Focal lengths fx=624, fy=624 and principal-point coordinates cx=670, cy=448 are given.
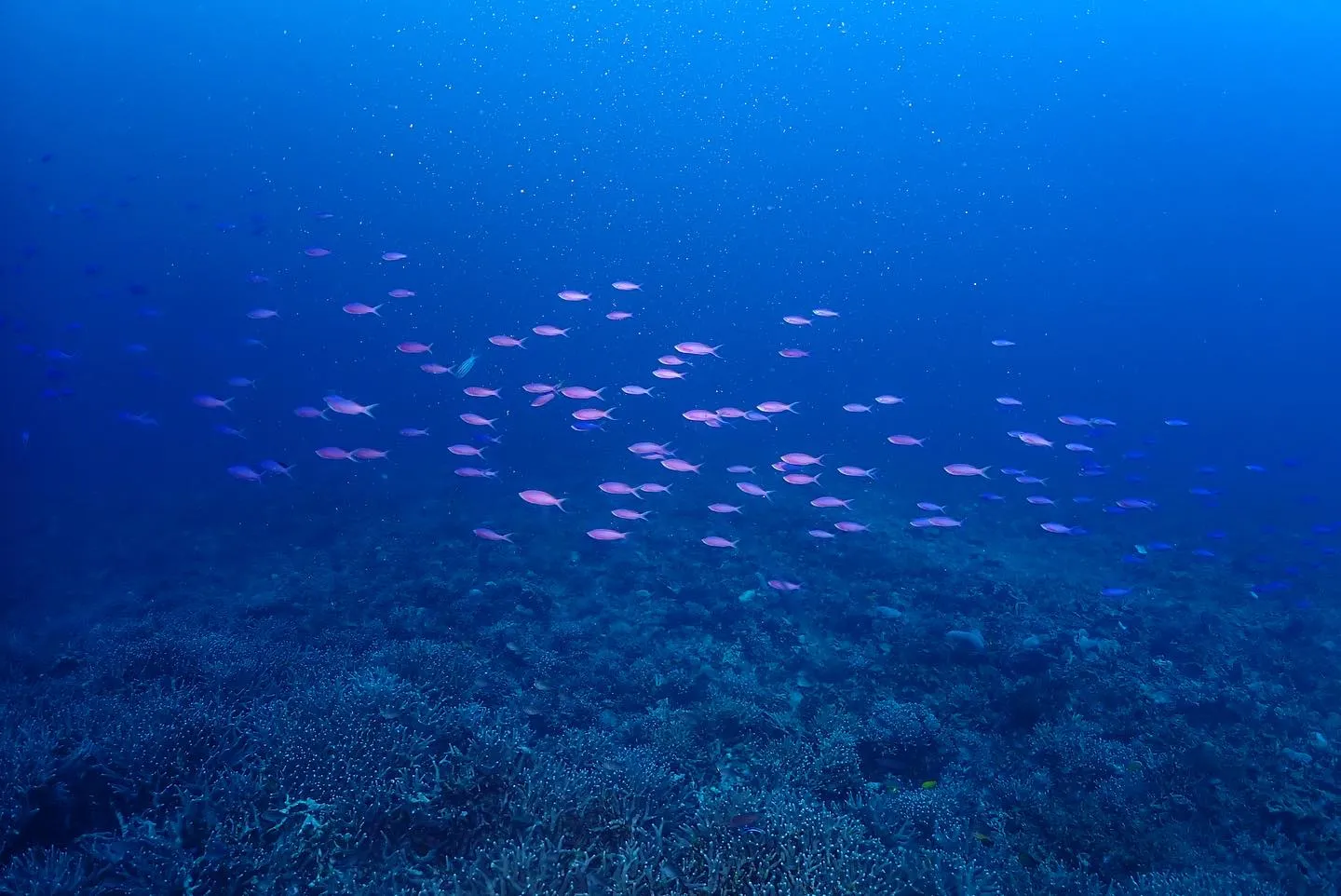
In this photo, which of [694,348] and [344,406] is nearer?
[344,406]

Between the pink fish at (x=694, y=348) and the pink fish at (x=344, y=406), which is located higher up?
the pink fish at (x=694, y=348)

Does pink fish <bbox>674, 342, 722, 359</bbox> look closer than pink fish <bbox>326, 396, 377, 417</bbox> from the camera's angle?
No

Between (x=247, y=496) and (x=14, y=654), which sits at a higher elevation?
(x=14, y=654)

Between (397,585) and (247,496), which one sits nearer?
(397,585)

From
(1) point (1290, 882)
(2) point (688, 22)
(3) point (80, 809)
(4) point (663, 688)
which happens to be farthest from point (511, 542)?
(2) point (688, 22)

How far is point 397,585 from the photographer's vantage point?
12398 mm

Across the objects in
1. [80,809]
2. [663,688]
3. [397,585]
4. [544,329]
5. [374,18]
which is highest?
[374,18]

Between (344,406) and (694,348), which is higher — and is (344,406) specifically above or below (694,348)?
below

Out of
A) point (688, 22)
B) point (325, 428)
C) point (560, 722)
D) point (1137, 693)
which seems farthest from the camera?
point (688, 22)

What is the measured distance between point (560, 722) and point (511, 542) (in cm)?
795

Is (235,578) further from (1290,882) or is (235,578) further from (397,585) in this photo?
(1290,882)

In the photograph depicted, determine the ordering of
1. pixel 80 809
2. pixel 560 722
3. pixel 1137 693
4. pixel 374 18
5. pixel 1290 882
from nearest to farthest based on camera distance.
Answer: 1. pixel 80 809
2. pixel 1290 882
3. pixel 560 722
4. pixel 1137 693
5. pixel 374 18

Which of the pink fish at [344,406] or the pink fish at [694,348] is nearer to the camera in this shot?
the pink fish at [344,406]

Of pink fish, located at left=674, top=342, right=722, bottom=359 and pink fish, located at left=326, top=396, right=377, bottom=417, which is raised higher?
pink fish, located at left=674, top=342, right=722, bottom=359
